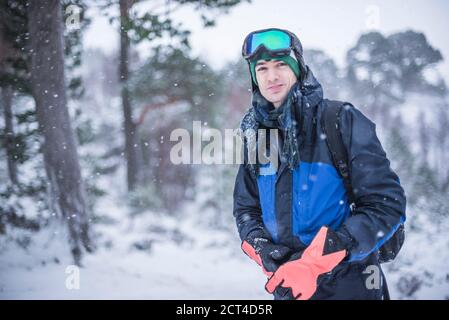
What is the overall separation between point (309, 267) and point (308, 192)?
383mm

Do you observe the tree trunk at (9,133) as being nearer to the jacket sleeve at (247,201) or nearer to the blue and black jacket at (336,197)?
the jacket sleeve at (247,201)

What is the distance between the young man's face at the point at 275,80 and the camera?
1.74 m

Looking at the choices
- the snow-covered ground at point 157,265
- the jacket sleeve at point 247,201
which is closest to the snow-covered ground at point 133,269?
the snow-covered ground at point 157,265

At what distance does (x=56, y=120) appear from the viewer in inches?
225

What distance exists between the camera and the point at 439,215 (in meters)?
8.34

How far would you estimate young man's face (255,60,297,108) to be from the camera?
174 centimetres

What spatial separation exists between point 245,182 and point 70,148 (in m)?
5.02

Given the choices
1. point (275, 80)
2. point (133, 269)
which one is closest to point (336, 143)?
point (275, 80)

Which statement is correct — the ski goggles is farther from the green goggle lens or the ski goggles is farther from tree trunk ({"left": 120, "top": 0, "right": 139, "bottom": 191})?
tree trunk ({"left": 120, "top": 0, "right": 139, "bottom": 191})

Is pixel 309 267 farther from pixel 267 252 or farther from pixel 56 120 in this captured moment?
pixel 56 120

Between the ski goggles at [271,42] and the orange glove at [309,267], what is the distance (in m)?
1.05

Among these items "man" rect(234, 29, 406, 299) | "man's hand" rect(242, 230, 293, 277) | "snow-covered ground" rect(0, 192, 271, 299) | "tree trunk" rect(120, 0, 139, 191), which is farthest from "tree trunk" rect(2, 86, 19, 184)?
"man's hand" rect(242, 230, 293, 277)

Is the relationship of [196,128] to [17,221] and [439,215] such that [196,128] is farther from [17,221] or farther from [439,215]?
[439,215]
